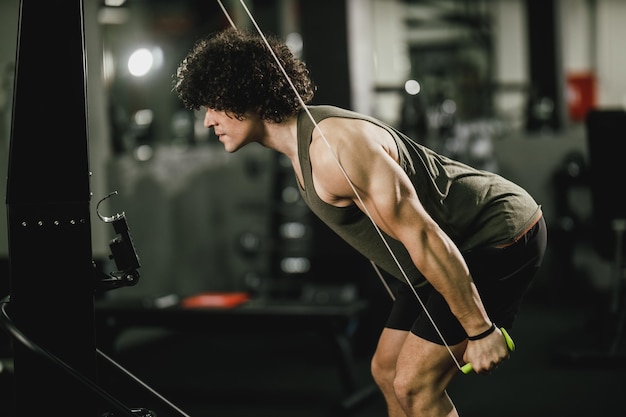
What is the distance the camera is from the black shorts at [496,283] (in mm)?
1846

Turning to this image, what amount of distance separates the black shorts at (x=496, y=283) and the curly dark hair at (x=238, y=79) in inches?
23.0

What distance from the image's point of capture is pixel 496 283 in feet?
6.18

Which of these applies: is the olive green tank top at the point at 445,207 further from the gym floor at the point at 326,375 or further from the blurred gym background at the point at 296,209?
the gym floor at the point at 326,375

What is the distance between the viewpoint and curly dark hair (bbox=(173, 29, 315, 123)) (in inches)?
70.4

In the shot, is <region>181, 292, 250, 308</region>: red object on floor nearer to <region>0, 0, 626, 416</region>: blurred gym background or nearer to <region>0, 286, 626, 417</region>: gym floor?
<region>0, 0, 626, 416</region>: blurred gym background

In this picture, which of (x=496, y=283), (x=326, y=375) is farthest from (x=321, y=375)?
(x=496, y=283)

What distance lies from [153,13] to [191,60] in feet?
31.9

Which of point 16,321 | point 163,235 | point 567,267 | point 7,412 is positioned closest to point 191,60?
point 16,321

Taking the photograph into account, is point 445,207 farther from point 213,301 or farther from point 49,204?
point 213,301

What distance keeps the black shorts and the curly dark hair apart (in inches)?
23.0

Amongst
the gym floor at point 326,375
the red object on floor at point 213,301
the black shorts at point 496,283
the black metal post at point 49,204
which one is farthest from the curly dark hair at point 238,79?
the red object on floor at point 213,301

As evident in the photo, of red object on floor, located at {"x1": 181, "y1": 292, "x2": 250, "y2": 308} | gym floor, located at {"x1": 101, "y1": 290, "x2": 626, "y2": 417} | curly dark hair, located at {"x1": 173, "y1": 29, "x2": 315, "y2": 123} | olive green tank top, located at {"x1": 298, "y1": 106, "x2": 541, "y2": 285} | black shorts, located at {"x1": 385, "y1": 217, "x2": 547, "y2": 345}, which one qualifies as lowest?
gym floor, located at {"x1": 101, "y1": 290, "x2": 626, "y2": 417}

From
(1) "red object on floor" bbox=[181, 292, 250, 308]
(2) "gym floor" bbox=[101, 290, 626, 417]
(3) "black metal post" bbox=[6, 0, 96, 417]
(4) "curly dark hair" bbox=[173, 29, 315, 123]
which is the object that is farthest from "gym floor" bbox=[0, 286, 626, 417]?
(4) "curly dark hair" bbox=[173, 29, 315, 123]

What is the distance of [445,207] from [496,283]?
0.74ft
